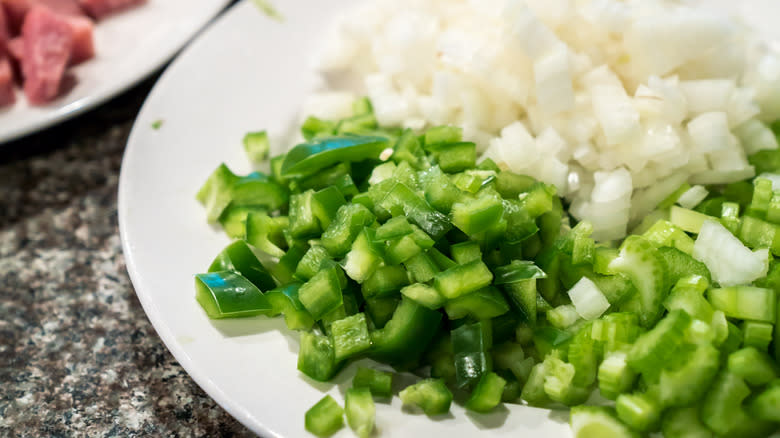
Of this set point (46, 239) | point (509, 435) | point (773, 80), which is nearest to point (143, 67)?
point (46, 239)

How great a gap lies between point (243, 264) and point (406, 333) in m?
0.39

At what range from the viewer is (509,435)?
1135 millimetres

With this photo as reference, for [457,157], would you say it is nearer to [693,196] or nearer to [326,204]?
[326,204]

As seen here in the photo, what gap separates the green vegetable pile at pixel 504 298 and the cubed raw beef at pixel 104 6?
1264 millimetres

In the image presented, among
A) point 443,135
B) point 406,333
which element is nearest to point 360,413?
point 406,333

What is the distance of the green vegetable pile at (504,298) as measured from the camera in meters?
1.07

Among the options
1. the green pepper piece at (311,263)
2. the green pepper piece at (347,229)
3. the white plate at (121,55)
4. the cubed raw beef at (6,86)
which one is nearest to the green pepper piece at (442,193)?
the green pepper piece at (347,229)

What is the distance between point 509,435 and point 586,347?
200 millimetres

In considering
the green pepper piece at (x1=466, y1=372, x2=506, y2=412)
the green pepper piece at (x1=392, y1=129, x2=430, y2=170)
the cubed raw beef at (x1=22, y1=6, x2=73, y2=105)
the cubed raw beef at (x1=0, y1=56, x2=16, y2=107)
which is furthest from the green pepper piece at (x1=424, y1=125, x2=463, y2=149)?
the cubed raw beef at (x1=0, y1=56, x2=16, y2=107)

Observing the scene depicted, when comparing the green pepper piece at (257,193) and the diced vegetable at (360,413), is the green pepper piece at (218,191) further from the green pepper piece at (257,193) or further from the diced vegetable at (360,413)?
the diced vegetable at (360,413)

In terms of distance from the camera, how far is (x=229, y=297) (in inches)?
50.9

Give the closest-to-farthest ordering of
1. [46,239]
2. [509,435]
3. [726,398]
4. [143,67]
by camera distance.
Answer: [726,398] → [509,435] → [46,239] → [143,67]

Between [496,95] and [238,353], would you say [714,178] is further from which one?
[238,353]

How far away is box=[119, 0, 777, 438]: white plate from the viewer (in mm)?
1163
